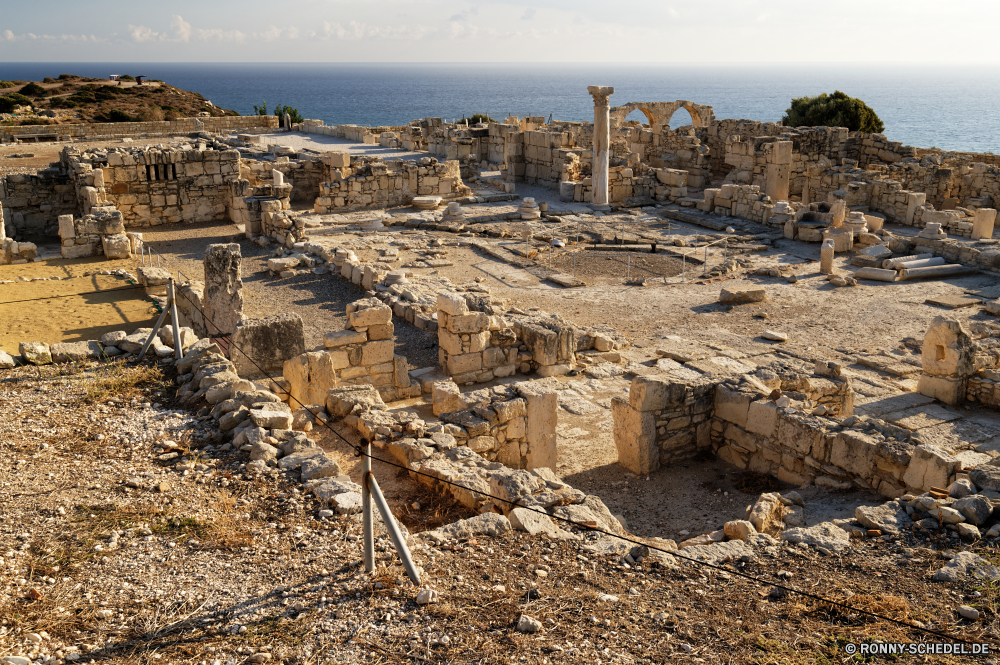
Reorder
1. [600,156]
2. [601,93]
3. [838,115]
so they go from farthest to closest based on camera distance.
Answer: [838,115]
[600,156]
[601,93]

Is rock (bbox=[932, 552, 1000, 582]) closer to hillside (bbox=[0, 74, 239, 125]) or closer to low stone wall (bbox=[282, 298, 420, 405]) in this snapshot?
low stone wall (bbox=[282, 298, 420, 405])

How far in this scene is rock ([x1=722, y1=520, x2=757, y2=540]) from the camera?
6.76 metres

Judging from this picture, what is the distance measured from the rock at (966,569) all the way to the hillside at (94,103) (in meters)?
43.2

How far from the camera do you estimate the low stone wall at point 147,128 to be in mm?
35594

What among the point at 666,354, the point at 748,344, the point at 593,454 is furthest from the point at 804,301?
the point at 593,454

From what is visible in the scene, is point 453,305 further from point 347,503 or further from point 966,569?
point 966,569

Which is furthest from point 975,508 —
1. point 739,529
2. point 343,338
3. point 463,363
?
point 343,338

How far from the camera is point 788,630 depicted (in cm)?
478

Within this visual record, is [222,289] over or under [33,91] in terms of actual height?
under

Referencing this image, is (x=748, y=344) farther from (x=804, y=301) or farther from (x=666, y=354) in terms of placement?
(x=804, y=301)

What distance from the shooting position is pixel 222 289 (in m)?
13.7

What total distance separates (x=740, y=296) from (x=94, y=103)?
50920 millimetres

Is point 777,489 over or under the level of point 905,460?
under

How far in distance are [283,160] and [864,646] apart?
24.3 m
